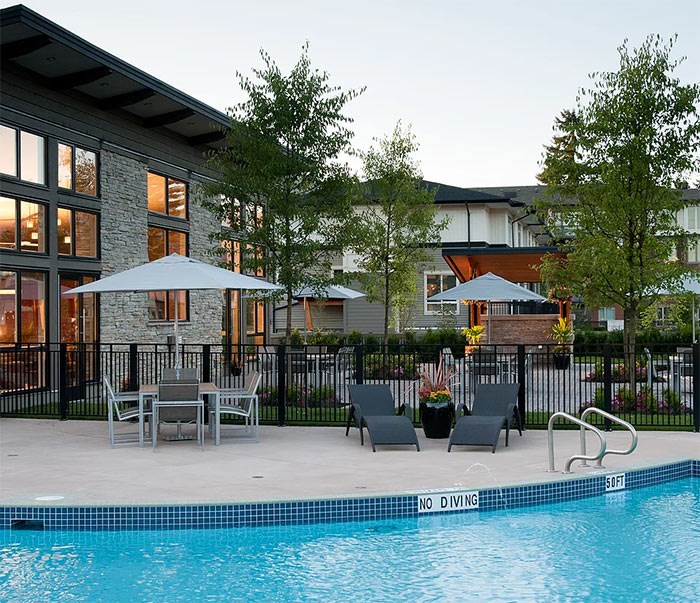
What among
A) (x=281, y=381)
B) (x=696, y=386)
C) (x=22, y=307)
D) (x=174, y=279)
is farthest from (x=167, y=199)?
(x=696, y=386)

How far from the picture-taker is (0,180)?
1441cm

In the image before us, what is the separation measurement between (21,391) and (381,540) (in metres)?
9.41

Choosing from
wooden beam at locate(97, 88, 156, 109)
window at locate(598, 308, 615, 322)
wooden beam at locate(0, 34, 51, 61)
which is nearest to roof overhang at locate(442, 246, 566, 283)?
wooden beam at locate(97, 88, 156, 109)

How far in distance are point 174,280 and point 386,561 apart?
5.92 m

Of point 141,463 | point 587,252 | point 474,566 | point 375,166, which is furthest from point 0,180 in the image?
point 375,166

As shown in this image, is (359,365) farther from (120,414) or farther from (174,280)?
(120,414)

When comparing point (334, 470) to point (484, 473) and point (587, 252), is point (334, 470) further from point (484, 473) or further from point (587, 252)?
point (587, 252)

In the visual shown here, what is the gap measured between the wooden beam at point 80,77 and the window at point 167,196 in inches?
139

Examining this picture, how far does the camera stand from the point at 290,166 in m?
15.6

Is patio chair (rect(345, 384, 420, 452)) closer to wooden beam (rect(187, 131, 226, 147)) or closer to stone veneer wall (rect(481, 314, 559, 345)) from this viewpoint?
wooden beam (rect(187, 131, 226, 147))

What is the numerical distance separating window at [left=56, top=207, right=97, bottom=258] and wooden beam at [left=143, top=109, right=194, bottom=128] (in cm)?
304

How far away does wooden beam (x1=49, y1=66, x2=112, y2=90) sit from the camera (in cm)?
1606

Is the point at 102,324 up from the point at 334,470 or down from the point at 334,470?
up

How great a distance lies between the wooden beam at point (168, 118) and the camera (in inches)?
755
